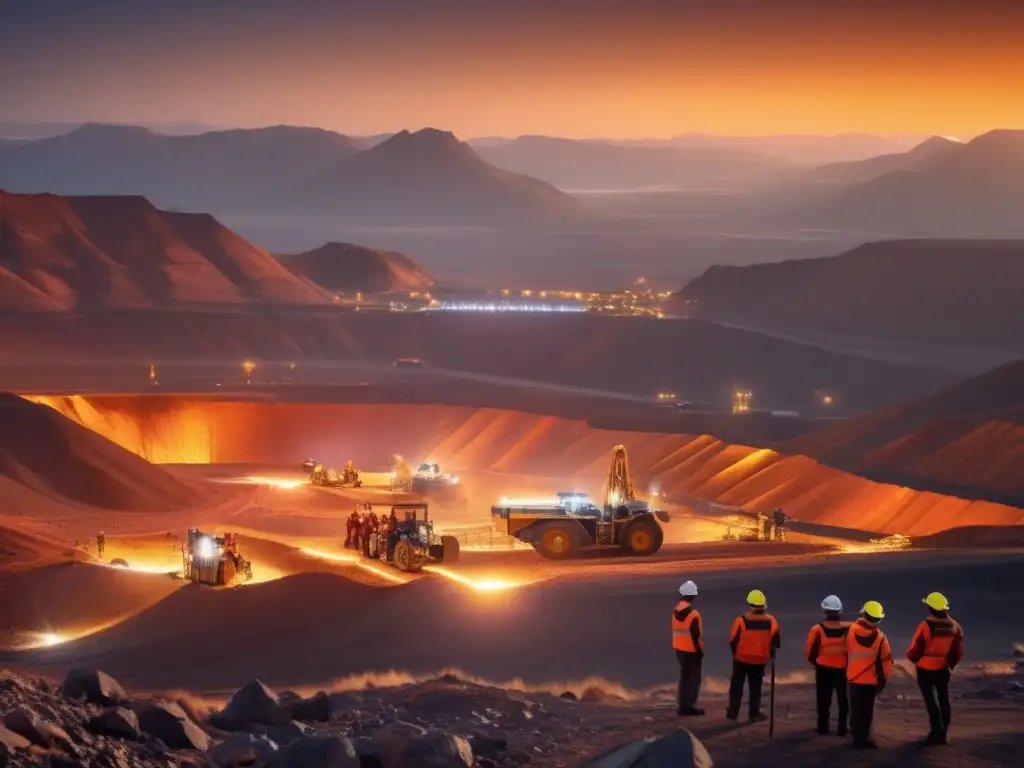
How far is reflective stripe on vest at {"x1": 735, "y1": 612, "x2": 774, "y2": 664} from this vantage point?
16.3m

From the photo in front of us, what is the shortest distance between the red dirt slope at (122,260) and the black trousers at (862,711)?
10185 cm

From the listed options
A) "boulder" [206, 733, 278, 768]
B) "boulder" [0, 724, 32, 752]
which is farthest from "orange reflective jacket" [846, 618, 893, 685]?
"boulder" [0, 724, 32, 752]

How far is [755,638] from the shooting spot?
53.7 feet

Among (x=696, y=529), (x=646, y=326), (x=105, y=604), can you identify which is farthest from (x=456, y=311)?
(x=105, y=604)

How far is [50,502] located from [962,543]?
26052mm

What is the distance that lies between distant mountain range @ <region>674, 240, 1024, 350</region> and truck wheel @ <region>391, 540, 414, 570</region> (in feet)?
289

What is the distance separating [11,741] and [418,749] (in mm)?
3443

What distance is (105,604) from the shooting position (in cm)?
3145

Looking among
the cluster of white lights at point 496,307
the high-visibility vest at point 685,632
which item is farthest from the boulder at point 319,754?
the cluster of white lights at point 496,307

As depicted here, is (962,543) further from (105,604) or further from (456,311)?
(456,311)

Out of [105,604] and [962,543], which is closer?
[105,604]

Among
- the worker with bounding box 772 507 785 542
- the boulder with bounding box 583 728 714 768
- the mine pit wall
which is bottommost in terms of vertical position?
the boulder with bounding box 583 728 714 768

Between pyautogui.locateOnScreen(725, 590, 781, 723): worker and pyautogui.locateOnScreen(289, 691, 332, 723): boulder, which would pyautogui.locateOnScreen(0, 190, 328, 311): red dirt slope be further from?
pyautogui.locateOnScreen(725, 590, 781, 723): worker

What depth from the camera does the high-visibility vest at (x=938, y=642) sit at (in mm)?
15516
